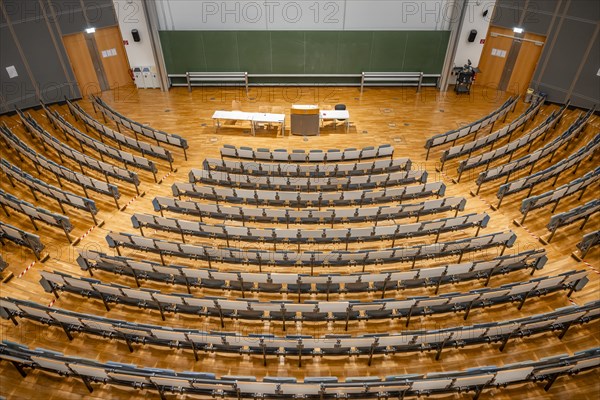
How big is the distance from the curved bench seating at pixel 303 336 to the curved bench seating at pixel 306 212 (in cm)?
304

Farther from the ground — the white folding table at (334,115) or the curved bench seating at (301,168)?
the white folding table at (334,115)

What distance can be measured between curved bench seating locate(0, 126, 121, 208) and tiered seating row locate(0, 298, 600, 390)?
3.44 m

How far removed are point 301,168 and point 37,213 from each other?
605 centimetres

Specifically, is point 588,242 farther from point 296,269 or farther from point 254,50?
point 254,50

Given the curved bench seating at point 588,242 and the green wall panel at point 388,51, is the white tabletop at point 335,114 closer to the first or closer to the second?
the green wall panel at point 388,51

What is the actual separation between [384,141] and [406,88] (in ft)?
15.1

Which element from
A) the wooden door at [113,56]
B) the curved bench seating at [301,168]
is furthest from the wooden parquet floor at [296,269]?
the wooden door at [113,56]

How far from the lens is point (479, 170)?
1066 centimetres

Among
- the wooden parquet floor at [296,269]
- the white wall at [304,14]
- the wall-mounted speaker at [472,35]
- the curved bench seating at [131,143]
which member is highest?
the white wall at [304,14]

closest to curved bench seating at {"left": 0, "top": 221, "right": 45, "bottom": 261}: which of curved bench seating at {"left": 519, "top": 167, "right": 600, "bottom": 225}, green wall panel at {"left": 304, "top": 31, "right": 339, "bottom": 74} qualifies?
curved bench seating at {"left": 519, "top": 167, "right": 600, "bottom": 225}

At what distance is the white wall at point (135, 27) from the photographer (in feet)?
46.0

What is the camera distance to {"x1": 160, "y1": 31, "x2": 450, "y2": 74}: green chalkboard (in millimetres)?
14609

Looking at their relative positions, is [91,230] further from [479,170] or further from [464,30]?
[464,30]

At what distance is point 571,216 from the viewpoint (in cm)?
795
